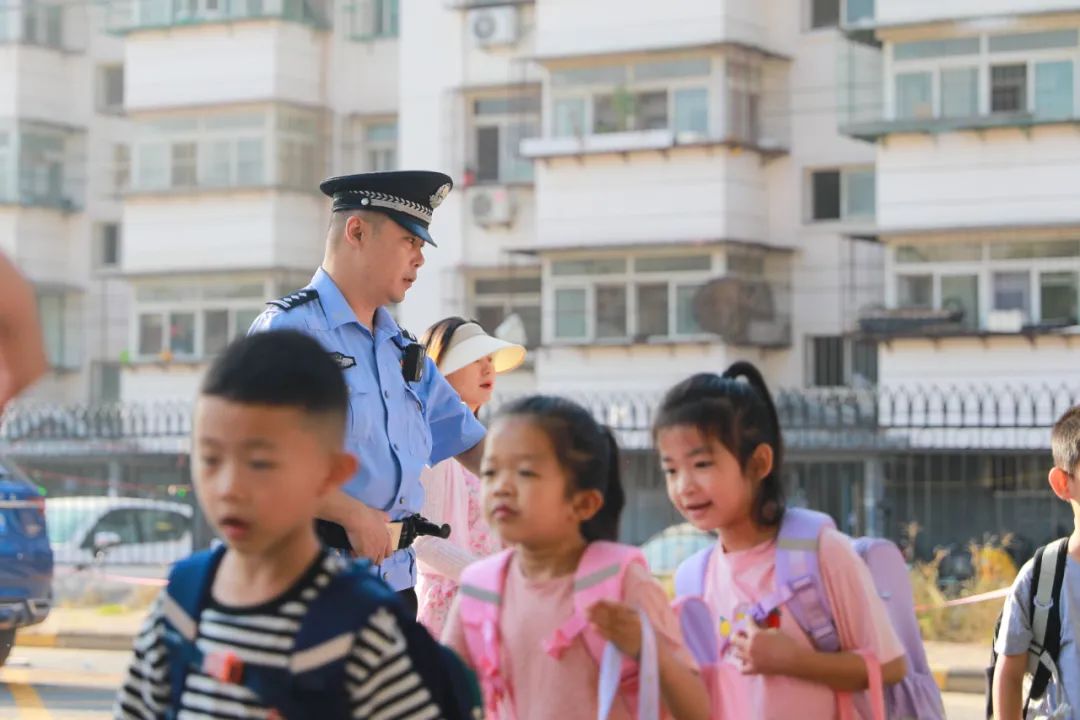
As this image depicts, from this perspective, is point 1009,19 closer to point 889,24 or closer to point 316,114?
point 889,24

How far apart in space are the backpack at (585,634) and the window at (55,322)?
108 feet

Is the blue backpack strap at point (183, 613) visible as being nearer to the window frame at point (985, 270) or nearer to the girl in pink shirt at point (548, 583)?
the girl in pink shirt at point (548, 583)

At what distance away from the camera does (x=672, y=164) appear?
98.1 ft

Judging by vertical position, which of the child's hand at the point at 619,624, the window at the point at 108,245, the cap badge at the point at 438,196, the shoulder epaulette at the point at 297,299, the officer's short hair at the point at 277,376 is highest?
the window at the point at 108,245

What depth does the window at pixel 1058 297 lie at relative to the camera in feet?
87.7

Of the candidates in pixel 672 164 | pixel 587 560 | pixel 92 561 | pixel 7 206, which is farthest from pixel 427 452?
pixel 7 206

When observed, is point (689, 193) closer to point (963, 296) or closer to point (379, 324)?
A: point (963, 296)

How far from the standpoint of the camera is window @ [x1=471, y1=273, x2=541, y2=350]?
104 feet

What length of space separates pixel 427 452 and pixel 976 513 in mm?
21805

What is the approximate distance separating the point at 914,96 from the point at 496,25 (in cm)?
640

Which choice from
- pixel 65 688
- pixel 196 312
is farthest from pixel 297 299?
pixel 196 312

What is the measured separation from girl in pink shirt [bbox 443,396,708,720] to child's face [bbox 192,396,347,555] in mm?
834

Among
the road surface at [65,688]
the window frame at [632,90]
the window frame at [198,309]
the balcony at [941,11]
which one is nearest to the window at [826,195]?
the window frame at [632,90]

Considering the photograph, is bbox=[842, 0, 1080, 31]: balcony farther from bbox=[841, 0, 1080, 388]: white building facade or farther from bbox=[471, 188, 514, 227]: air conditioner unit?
bbox=[471, 188, 514, 227]: air conditioner unit
